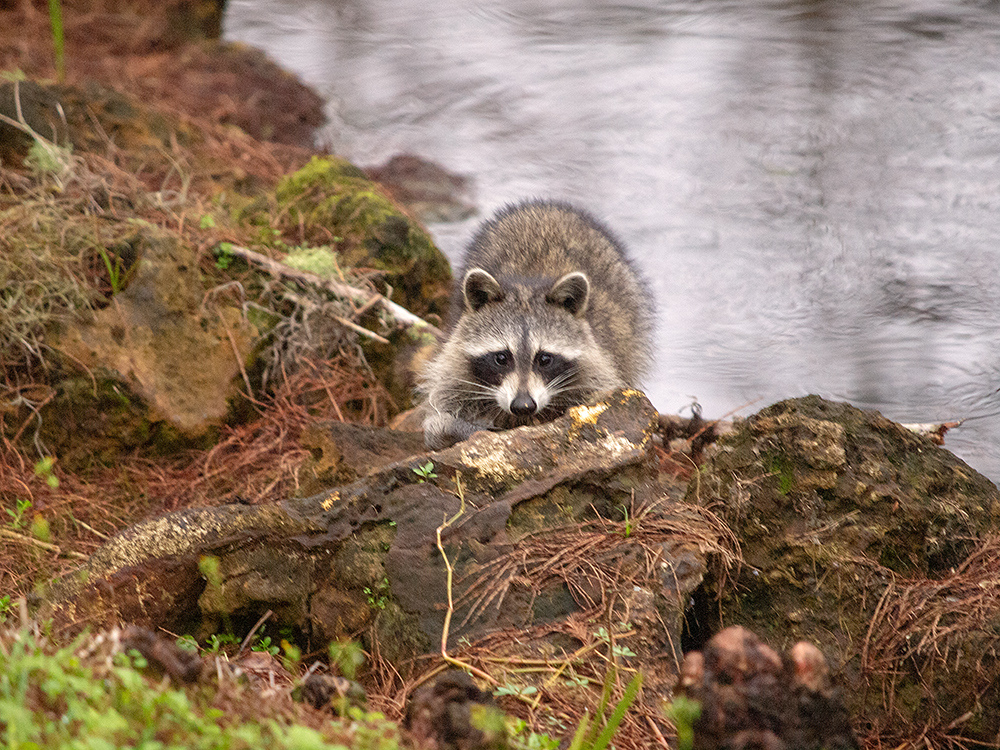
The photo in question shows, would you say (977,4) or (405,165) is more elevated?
(977,4)

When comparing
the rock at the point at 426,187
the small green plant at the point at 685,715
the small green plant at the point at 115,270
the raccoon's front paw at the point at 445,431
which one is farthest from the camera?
the rock at the point at 426,187

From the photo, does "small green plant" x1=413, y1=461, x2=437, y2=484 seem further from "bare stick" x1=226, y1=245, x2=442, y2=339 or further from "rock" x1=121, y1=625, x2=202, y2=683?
"bare stick" x1=226, y1=245, x2=442, y2=339

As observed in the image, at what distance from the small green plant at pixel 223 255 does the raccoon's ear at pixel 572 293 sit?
201cm

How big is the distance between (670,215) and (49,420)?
7.09 m

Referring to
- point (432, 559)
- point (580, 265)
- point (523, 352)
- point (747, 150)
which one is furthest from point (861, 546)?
point (747, 150)

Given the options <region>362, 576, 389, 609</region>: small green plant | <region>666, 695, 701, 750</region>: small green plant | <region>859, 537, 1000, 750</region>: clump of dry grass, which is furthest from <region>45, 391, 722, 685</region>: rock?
<region>666, 695, 701, 750</region>: small green plant

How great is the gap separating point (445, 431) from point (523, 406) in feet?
1.72

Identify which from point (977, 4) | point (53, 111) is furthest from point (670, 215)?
point (53, 111)

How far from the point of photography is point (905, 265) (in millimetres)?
8477

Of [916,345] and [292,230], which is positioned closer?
[292,230]

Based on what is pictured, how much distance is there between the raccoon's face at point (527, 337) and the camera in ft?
15.3

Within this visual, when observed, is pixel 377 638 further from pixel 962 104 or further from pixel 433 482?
pixel 962 104

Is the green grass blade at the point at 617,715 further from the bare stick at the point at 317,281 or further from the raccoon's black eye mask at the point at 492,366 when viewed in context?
the bare stick at the point at 317,281

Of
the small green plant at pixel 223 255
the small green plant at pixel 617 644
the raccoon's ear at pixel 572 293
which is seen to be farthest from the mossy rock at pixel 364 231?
the small green plant at pixel 617 644
